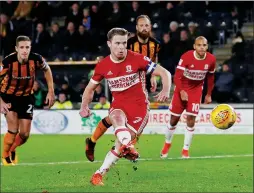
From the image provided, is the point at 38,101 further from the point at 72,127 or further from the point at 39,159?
the point at 39,159

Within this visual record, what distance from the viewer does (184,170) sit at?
12242 millimetres

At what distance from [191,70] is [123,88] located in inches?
189

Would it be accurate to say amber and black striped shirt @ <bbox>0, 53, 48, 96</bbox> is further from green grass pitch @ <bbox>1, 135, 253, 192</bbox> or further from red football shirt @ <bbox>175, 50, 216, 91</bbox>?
red football shirt @ <bbox>175, 50, 216, 91</bbox>

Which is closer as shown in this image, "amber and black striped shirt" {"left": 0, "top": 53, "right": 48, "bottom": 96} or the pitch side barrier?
"amber and black striped shirt" {"left": 0, "top": 53, "right": 48, "bottom": 96}

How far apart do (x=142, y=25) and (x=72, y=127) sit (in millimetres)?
10250

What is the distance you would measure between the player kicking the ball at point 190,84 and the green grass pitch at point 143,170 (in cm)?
49

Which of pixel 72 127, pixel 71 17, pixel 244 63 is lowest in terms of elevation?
pixel 72 127

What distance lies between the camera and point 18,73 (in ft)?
41.9

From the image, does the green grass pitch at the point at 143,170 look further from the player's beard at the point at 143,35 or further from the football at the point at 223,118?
the player's beard at the point at 143,35

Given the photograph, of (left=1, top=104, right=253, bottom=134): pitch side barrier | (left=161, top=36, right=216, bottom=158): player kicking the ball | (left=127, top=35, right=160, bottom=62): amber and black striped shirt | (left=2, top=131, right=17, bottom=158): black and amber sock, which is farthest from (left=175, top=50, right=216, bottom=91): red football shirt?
(left=1, top=104, right=253, bottom=134): pitch side barrier

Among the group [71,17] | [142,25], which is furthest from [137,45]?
[71,17]

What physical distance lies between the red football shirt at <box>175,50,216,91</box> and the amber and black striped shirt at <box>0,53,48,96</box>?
9.47ft

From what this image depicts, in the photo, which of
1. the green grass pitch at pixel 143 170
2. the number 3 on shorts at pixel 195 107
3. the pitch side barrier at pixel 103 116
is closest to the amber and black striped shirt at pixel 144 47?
the green grass pitch at pixel 143 170

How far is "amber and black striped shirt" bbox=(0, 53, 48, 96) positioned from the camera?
41.5 feet
